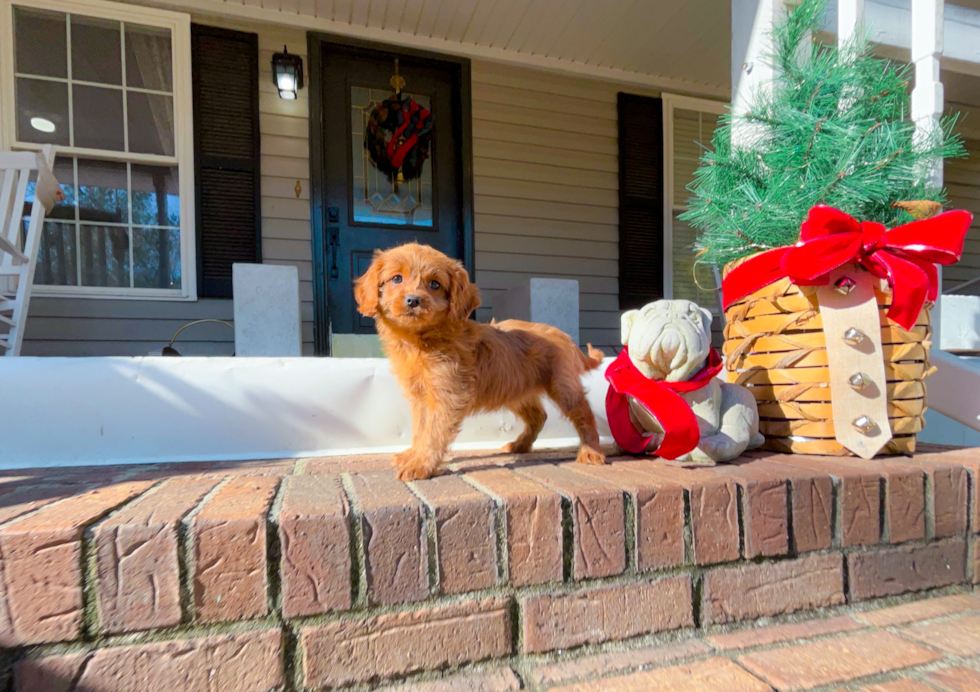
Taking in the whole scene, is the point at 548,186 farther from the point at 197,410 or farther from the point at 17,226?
the point at 197,410

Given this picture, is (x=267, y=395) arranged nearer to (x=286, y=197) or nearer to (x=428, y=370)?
(x=428, y=370)

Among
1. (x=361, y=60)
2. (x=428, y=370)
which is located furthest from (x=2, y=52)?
(x=428, y=370)

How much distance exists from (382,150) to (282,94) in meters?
0.88

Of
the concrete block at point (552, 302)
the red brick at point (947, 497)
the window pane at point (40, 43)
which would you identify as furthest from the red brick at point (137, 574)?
the window pane at point (40, 43)

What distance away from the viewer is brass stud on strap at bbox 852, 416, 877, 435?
47.6 inches

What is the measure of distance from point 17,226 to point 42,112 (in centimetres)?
178

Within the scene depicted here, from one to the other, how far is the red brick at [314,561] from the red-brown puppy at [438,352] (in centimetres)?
31

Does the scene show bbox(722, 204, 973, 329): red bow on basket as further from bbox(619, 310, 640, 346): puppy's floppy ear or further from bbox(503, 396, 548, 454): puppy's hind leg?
bbox(503, 396, 548, 454): puppy's hind leg

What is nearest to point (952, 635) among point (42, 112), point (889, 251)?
point (889, 251)

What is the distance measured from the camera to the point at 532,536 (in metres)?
0.86

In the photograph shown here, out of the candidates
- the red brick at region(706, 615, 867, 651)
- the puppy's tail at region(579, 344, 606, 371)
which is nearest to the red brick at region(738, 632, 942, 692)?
the red brick at region(706, 615, 867, 651)

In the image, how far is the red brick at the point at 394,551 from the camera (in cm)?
78

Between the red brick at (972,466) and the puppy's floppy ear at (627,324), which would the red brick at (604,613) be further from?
the red brick at (972,466)

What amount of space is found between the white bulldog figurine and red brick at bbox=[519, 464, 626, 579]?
387 millimetres
